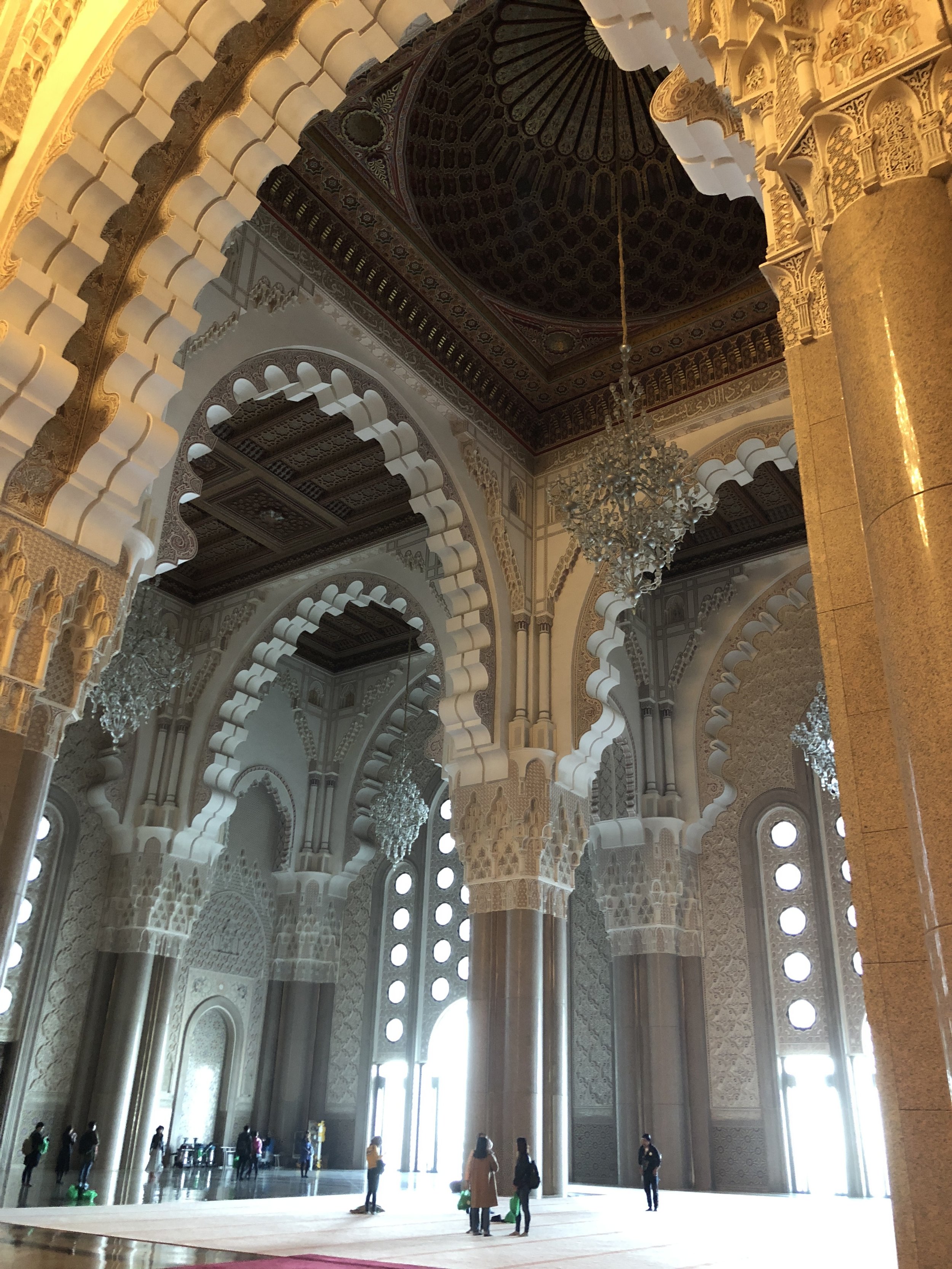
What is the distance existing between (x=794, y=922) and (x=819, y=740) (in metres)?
2.13

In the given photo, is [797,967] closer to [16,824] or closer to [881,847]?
[16,824]

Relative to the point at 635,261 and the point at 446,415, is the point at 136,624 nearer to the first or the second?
the point at 446,415

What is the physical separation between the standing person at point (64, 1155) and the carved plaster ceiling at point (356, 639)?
620 centimetres

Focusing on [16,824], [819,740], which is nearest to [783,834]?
[819,740]

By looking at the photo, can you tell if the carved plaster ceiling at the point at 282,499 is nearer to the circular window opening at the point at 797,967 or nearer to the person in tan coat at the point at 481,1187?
the circular window opening at the point at 797,967

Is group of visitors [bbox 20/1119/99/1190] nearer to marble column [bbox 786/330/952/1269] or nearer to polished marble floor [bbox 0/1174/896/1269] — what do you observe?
polished marble floor [bbox 0/1174/896/1269]

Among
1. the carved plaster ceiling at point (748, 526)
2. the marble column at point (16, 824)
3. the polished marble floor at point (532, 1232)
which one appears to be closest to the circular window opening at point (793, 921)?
the polished marble floor at point (532, 1232)

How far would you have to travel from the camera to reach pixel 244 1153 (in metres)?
10.6

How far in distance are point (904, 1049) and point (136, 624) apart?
869 centimetres

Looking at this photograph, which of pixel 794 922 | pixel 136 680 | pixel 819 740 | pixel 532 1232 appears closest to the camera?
pixel 532 1232

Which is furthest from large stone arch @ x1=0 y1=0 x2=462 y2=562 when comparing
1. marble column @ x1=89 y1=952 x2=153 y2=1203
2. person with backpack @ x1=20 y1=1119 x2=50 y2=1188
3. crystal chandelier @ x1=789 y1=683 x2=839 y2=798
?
crystal chandelier @ x1=789 y1=683 x2=839 y2=798

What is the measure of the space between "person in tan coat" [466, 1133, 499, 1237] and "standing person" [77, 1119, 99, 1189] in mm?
3272

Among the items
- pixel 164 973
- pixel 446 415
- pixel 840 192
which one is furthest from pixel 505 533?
pixel 840 192

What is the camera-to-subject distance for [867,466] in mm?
1919
